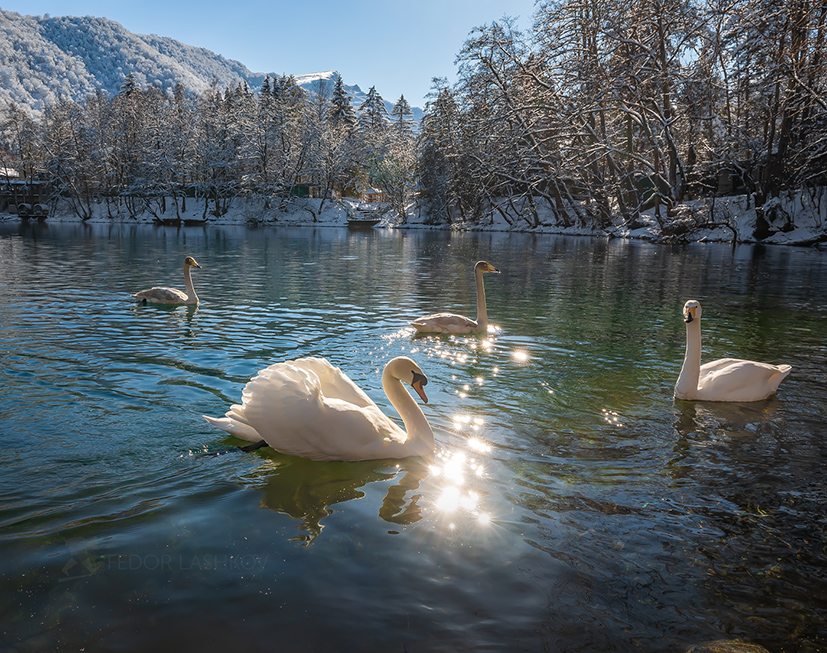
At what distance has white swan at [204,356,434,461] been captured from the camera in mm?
4766

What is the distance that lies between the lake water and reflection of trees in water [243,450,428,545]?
0.08 feet

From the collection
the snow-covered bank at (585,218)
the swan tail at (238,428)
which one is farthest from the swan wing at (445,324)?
the snow-covered bank at (585,218)

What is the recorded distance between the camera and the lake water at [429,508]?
3131 mm

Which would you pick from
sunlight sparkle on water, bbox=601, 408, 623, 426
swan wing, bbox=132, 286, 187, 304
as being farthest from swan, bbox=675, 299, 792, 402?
swan wing, bbox=132, 286, 187, 304

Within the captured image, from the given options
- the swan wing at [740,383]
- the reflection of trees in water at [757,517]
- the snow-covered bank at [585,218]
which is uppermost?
the snow-covered bank at [585,218]

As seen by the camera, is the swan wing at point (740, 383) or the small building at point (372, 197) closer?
the swan wing at point (740, 383)

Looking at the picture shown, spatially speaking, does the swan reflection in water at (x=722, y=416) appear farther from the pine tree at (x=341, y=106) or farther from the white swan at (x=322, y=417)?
the pine tree at (x=341, y=106)

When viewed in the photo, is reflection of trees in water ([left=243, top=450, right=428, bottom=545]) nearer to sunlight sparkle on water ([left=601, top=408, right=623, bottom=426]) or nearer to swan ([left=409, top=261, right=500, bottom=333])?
sunlight sparkle on water ([left=601, top=408, right=623, bottom=426])

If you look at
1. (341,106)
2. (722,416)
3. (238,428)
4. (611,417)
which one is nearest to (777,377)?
(722,416)

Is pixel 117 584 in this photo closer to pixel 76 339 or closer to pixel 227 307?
pixel 76 339

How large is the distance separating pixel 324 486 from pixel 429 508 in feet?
3.12

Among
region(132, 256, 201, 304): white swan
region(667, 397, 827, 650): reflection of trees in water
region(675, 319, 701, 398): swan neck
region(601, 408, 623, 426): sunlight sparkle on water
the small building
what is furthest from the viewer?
the small building

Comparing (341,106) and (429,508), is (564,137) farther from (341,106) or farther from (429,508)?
(341,106)

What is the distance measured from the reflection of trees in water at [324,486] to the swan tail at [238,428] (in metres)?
0.28
